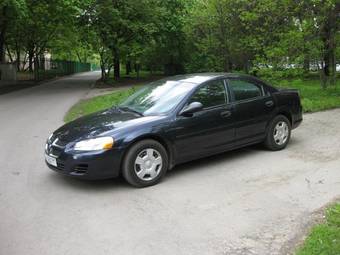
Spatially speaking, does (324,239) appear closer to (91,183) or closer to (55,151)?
(91,183)

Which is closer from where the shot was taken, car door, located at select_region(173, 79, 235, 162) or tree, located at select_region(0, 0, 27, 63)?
car door, located at select_region(173, 79, 235, 162)

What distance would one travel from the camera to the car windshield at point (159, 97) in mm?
6902

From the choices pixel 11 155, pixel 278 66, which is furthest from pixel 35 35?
pixel 11 155

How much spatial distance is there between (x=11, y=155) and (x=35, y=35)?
29615 mm

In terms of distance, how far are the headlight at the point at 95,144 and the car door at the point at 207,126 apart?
997 millimetres

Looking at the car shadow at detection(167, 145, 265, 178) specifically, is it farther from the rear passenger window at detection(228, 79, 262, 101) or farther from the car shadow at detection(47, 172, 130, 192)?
the rear passenger window at detection(228, 79, 262, 101)

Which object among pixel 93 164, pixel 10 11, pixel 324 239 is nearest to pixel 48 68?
pixel 10 11

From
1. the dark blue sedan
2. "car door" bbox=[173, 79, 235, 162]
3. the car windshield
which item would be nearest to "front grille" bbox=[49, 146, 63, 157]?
the dark blue sedan

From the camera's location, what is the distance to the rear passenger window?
24.7 feet

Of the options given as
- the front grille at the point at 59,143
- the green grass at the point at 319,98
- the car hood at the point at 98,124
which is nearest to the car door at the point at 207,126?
the car hood at the point at 98,124

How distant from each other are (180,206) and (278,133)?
3207 mm

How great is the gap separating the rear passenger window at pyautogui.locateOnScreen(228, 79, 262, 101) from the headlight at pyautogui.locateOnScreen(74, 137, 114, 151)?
243cm

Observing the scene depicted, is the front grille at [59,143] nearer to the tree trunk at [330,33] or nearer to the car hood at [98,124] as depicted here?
the car hood at [98,124]

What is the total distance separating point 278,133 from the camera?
26.3 feet
